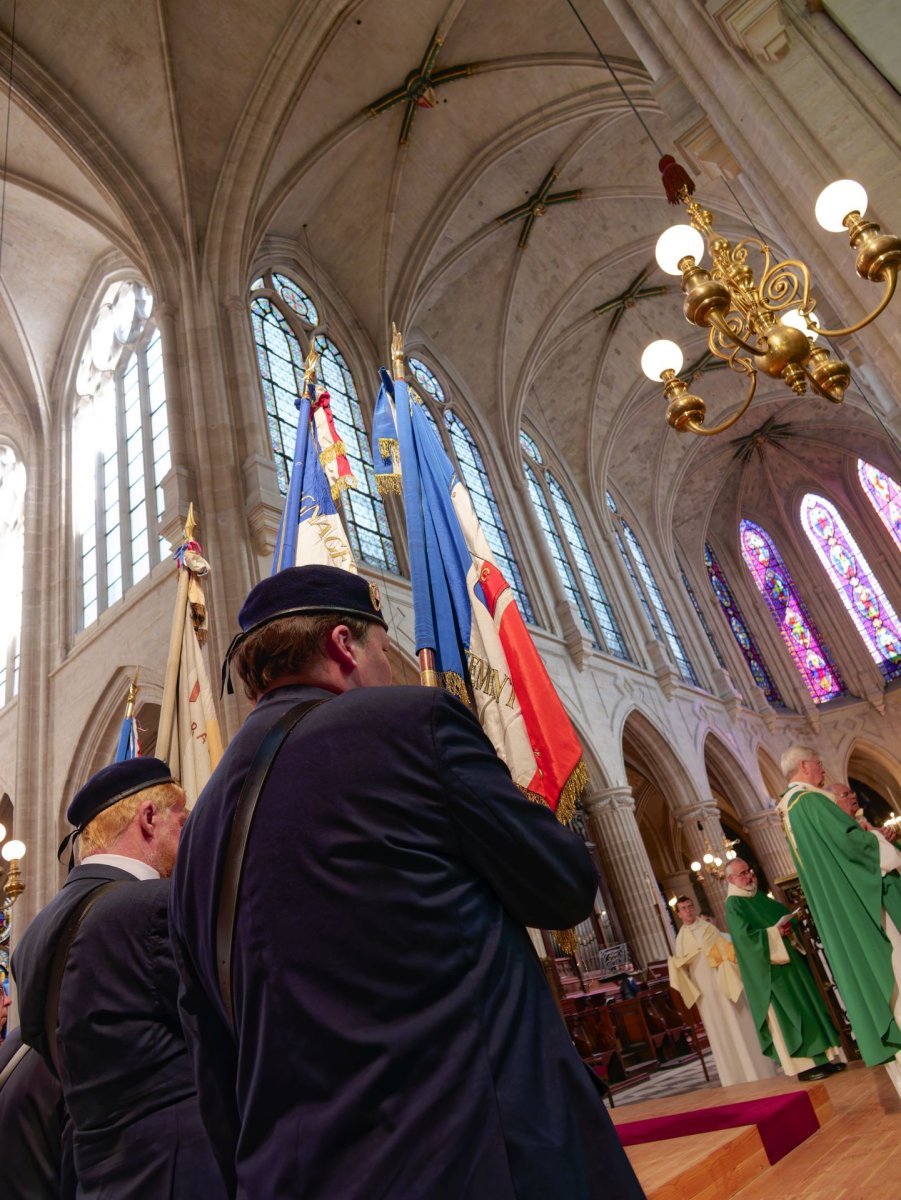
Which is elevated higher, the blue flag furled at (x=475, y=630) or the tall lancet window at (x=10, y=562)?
the tall lancet window at (x=10, y=562)

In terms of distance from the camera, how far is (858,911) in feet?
12.4

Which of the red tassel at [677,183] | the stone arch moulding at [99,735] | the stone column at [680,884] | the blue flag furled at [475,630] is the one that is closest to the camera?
the blue flag furled at [475,630]

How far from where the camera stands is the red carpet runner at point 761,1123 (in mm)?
3264

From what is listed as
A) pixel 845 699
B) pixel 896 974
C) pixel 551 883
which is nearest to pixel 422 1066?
pixel 551 883

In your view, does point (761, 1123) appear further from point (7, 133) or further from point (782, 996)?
point (7, 133)

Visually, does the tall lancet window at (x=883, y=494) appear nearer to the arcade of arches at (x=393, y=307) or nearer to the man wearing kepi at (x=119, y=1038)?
the arcade of arches at (x=393, y=307)

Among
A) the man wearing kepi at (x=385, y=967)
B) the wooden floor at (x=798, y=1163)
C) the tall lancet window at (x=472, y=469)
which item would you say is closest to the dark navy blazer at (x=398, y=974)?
the man wearing kepi at (x=385, y=967)

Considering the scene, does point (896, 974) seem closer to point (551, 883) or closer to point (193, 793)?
point (551, 883)

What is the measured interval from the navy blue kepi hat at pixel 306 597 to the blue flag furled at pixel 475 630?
1.68 meters

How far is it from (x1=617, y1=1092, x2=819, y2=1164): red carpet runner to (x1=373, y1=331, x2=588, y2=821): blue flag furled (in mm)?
1376

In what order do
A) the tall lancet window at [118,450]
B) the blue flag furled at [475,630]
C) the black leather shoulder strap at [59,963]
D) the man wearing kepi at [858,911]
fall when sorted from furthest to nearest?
1. the tall lancet window at [118,450]
2. the man wearing kepi at [858,911]
3. the blue flag furled at [475,630]
4. the black leather shoulder strap at [59,963]

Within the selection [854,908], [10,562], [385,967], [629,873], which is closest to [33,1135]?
[385,967]

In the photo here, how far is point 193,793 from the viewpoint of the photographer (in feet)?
18.4

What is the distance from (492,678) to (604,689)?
498 inches
